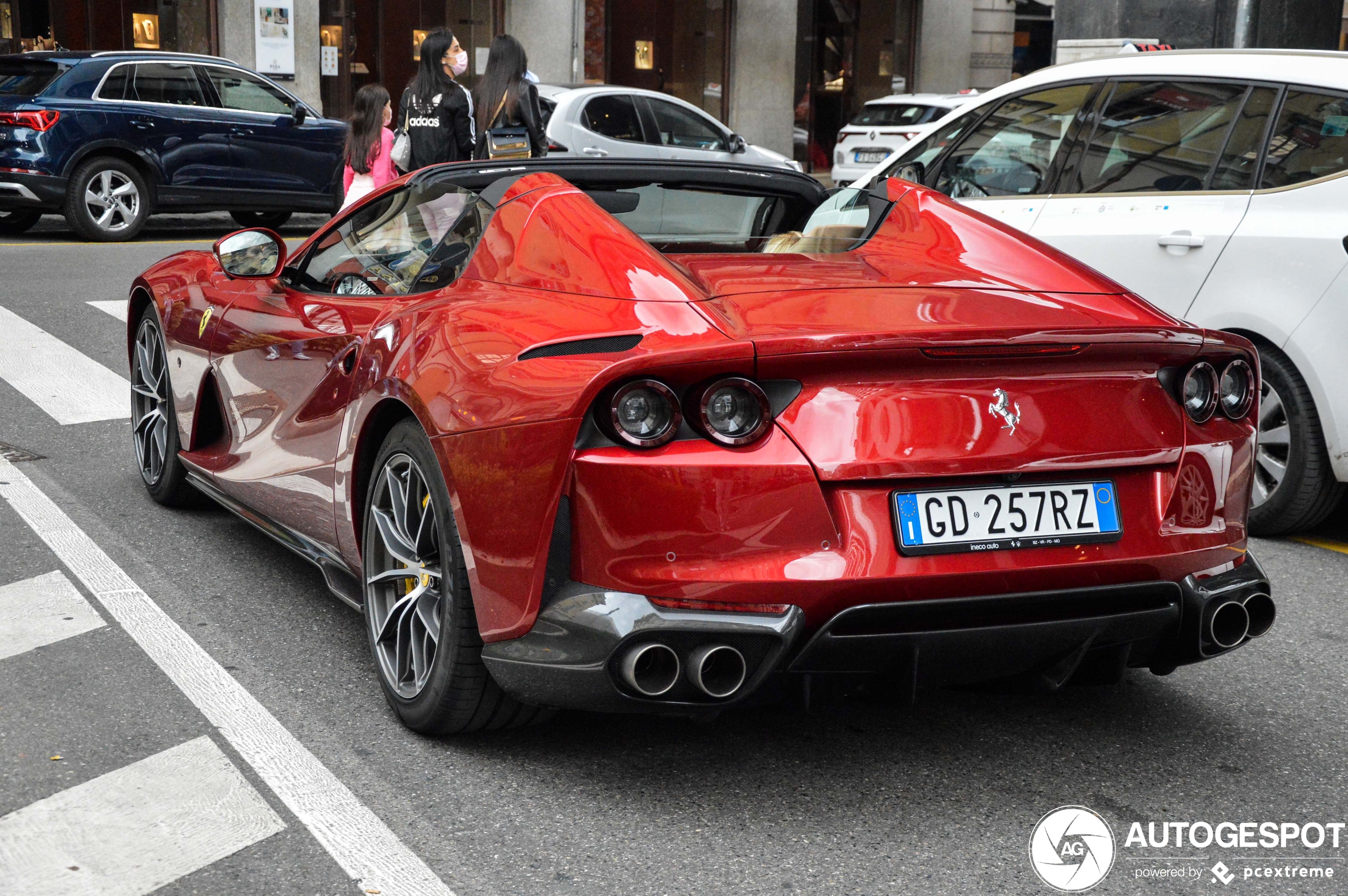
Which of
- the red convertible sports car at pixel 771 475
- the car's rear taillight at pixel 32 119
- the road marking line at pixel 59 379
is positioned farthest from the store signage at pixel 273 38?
the red convertible sports car at pixel 771 475

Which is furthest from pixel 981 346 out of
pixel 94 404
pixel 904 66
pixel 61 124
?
pixel 904 66

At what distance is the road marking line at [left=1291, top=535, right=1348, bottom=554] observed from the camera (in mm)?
5520

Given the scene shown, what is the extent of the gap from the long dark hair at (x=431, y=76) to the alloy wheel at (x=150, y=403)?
3.67 meters

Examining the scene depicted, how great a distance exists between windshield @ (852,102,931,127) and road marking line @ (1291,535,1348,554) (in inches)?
651

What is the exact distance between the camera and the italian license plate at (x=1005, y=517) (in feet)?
9.75

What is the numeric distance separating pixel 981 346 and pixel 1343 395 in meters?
2.65

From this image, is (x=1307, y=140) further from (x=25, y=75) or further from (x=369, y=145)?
(x=25, y=75)

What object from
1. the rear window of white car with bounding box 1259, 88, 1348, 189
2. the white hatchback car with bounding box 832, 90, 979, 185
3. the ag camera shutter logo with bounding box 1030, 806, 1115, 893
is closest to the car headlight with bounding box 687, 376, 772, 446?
the ag camera shutter logo with bounding box 1030, 806, 1115, 893

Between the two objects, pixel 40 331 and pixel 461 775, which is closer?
pixel 461 775

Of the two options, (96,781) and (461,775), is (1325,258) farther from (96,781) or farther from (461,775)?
(96,781)

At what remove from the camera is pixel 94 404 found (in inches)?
293

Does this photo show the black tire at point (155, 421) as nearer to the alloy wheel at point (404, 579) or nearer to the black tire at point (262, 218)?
the alloy wheel at point (404, 579)

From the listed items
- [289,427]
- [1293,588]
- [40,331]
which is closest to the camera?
[289,427]

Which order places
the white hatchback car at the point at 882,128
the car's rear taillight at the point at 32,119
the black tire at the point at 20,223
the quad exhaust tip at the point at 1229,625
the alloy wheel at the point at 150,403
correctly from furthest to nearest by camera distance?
the white hatchback car at the point at 882,128 → the black tire at the point at 20,223 → the car's rear taillight at the point at 32,119 → the alloy wheel at the point at 150,403 → the quad exhaust tip at the point at 1229,625
